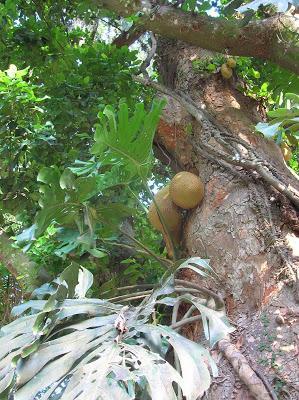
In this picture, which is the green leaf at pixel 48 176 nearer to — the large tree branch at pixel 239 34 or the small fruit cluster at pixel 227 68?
the large tree branch at pixel 239 34

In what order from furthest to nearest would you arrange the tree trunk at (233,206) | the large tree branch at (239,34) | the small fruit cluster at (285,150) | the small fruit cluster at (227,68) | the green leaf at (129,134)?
the small fruit cluster at (227,68)
the small fruit cluster at (285,150)
the large tree branch at (239,34)
the green leaf at (129,134)
the tree trunk at (233,206)

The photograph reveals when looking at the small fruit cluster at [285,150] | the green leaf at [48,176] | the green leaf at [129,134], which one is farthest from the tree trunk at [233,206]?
the green leaf at [48,176]

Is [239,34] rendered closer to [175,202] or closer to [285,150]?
[285,150]

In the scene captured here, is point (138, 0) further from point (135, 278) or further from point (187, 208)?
point (135, 278)

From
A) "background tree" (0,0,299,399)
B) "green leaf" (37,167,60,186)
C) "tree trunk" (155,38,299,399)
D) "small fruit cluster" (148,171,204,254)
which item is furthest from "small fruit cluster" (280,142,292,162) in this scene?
"green leaf" (37,167,60,186)

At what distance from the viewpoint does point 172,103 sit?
2.36 metres

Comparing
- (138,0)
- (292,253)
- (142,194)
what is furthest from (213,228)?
(142,194)

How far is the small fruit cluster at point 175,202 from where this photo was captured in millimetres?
1926

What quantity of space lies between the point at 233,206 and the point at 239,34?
2.44 feet

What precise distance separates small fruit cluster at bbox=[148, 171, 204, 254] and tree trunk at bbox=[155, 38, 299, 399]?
4 cm

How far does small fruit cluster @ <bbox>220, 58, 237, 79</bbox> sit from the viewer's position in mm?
2387

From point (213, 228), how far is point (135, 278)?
972mm

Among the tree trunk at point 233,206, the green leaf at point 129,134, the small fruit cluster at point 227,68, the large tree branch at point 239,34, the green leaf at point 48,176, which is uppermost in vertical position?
the large tree branch at point 239,34

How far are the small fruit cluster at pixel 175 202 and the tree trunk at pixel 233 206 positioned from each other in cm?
4
